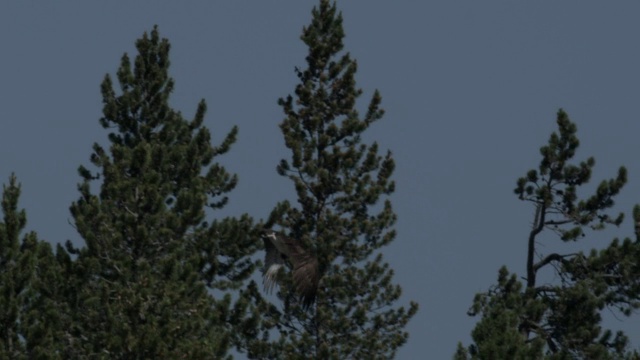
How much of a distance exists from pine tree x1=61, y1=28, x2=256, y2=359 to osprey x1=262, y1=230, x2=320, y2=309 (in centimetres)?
82

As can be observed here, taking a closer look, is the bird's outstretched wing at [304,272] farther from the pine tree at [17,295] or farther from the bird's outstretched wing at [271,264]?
the pine tree at [17,295]

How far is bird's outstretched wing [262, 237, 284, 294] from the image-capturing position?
2680 inches

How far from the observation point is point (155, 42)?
71438 millimetres

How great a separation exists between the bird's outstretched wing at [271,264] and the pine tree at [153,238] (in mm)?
708

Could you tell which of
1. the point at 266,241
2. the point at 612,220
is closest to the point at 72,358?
the point at 266,241

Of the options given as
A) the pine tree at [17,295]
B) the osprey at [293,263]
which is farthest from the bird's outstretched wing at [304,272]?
the pine tree at [17,295]

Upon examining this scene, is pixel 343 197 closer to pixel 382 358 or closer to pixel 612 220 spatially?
pixel 382 358

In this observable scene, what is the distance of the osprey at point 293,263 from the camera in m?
67.9

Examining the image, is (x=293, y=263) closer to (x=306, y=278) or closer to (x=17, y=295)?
(x=306, y=278)

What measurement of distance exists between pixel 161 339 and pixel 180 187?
30.4 feet

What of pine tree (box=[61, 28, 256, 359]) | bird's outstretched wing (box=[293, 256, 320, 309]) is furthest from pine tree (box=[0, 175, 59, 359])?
bird's outstretched wing (box=[293, 256, 320, 309])

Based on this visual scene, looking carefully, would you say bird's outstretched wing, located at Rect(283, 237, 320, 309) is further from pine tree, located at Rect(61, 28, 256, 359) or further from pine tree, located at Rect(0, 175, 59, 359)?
pine tree, located at Rect(0, 175, 59, 359)

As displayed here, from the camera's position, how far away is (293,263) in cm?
6869

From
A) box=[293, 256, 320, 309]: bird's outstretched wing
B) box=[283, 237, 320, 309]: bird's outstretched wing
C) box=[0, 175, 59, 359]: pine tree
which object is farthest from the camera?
box=[293, 256, 320, 309]: bird's outstretched wing
